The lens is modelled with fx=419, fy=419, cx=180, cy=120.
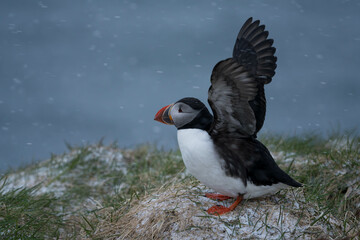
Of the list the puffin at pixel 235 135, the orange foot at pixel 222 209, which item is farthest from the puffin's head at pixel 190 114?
the orange foot at pixel 222 209

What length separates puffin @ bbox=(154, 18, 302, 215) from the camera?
3012 mm

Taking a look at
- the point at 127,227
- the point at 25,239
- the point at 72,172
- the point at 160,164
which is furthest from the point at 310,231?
the point at 72,172

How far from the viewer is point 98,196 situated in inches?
225

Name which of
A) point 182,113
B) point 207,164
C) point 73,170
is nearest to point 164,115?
point 182,113

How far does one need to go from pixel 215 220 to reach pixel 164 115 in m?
0.89

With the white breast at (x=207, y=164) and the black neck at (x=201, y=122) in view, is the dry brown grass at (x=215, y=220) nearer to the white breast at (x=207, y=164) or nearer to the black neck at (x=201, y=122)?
the white breast at (x=207, y=164)

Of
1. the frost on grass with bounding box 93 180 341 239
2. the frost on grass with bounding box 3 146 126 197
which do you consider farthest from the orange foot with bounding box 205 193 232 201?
the frost on grass with bounding box 3 146 126 197

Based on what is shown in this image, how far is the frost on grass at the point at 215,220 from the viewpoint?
3.11m

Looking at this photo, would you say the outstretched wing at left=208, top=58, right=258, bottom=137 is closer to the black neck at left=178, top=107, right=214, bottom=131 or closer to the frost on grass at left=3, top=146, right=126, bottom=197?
the black neck at left=178, top=107, right=214, bottom=131

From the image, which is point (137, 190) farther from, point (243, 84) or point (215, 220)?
point (243, 84)

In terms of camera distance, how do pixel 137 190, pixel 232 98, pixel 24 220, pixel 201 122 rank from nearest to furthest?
pixel 232 98 < pixel 201 122 < pixel 24 220 < pixel 137 190

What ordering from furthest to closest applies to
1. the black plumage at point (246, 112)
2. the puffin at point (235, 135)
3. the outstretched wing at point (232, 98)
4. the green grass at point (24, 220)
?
the green grass at point (24, 220), the puffin at point (235, 135), the black plumage at point (246, 112), the outstretched wing at point (232, 98)

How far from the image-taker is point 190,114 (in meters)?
3.11

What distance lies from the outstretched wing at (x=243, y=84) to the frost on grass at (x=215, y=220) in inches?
25.6
